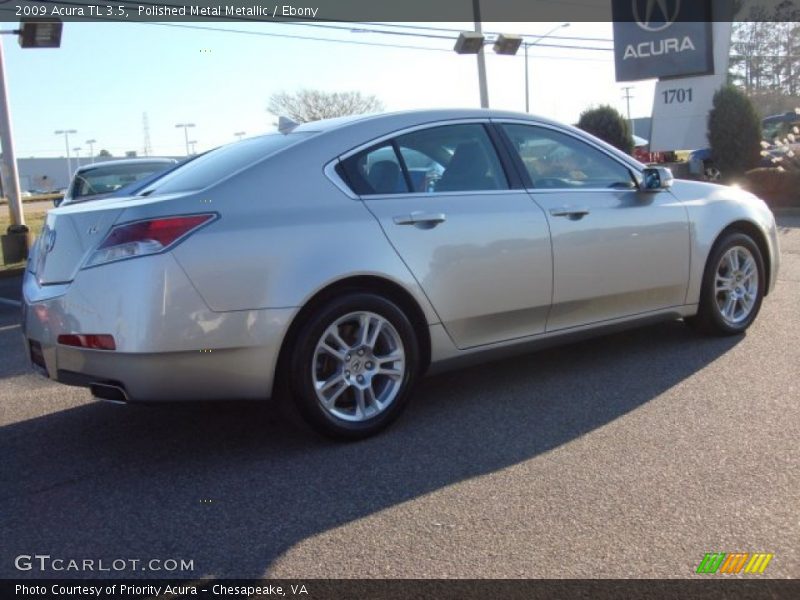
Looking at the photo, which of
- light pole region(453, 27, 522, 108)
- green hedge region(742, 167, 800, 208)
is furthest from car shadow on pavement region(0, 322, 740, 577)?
light pole region(453, 27, 522, 108)

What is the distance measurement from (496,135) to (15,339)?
4.74m

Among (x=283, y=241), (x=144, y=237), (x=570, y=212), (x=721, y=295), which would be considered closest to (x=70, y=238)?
(x=144, y=237)

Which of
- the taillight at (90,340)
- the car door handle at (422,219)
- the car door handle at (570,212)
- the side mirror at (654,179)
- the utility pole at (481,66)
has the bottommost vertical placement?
the taillight at (90,340)

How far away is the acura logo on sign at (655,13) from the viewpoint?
2489cm

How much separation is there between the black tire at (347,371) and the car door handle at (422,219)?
0.42 m

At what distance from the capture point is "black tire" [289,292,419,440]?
3826mm

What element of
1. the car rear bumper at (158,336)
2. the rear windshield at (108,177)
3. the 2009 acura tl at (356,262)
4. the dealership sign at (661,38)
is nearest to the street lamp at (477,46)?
the dealership sign at (661,38)

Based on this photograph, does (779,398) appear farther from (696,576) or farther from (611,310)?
(696,576)

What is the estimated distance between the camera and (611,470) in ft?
11.8

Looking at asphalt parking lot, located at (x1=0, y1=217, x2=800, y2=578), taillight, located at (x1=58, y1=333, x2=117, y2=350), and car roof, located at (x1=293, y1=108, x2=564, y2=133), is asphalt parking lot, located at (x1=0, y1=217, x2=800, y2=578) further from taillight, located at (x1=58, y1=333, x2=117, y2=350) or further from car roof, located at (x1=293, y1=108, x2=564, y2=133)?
car roof, located at (x1=293, y1=108, x2=564, y2=133)

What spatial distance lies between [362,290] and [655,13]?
2438cm

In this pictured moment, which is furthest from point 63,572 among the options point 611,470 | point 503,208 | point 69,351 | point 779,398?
point 779,398

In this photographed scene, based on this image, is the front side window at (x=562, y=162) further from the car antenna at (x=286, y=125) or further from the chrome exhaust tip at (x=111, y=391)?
the chrome exhaust tip at (x=111, y=391)

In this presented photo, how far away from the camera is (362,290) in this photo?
4.04 m
